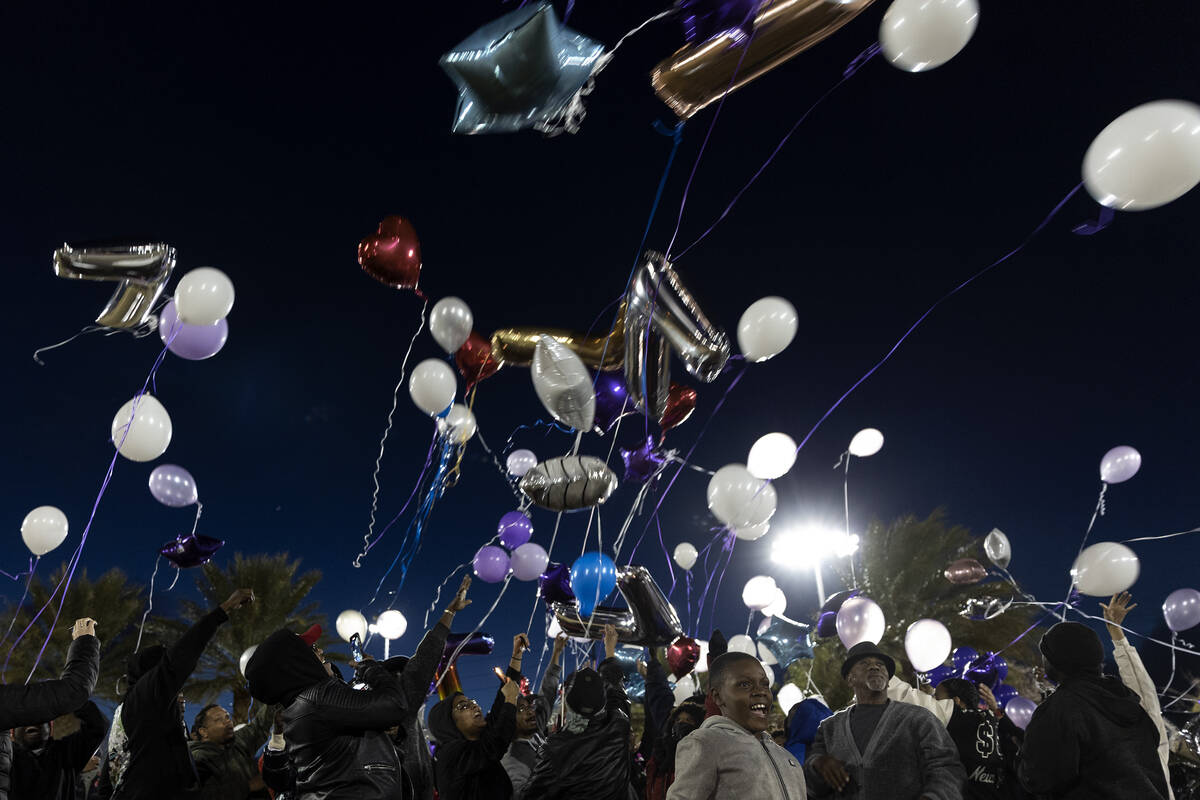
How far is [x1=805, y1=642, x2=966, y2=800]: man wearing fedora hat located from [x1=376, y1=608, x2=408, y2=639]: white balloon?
29.3 ft

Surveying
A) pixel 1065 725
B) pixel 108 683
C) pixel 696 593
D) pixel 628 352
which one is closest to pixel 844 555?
pixel 696 593

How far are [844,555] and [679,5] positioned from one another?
58.6 ft

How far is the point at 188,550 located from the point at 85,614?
15.5m

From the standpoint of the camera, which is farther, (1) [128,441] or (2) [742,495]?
(2) [742,495]

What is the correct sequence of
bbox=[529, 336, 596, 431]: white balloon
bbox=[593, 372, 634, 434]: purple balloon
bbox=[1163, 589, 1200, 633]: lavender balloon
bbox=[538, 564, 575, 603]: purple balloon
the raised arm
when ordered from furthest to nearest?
bbox=[1163, 589, 1200, 633]: lavender balloon
bbox=[538, 564, 575, 603]: purple balloon
bbox=[593, 372, 634, 434]: purple balloon
bbox=[529, 336, 596, 431]: white balloon
the raised arm

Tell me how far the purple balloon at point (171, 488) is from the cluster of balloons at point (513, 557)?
9.84 feet

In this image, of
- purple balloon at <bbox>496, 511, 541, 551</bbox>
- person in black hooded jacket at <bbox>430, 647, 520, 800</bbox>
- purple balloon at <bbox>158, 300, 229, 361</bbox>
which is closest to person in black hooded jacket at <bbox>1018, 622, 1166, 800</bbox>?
person in black hooded jacket at <bbox>430, 647, 520, 800</bbox>

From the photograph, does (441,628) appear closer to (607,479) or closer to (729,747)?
(729,747)

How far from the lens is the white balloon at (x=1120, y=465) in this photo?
31.4 ft

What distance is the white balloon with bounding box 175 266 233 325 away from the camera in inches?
237

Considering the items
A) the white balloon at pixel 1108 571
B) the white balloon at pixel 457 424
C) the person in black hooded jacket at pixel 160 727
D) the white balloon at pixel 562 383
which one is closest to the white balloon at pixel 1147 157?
the white balloon at pixel 562 383

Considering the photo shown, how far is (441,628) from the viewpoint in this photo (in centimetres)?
345

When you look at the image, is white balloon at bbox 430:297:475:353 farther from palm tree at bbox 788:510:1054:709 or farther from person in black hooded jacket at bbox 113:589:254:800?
palm tree at bbox 788:510:1054:709

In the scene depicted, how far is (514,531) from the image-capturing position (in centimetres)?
849
